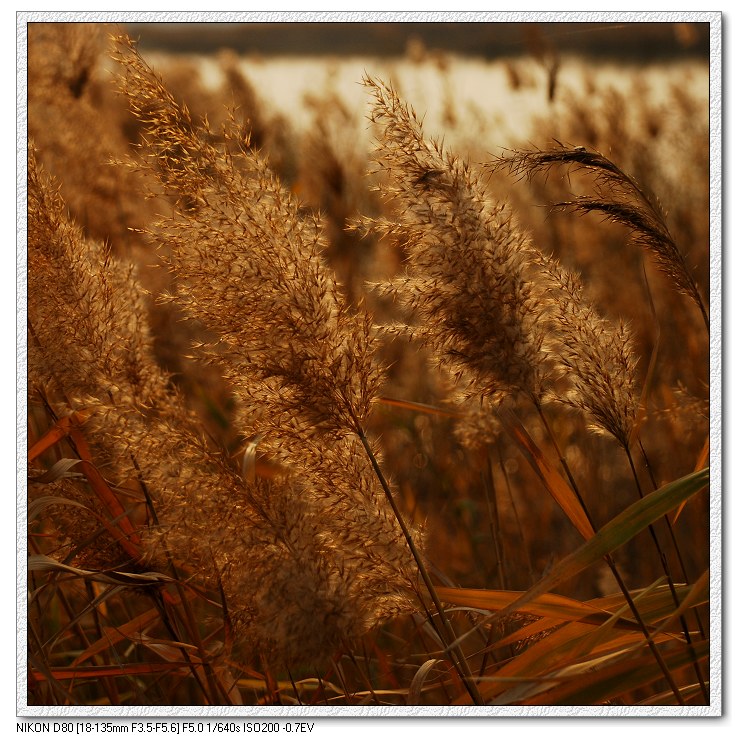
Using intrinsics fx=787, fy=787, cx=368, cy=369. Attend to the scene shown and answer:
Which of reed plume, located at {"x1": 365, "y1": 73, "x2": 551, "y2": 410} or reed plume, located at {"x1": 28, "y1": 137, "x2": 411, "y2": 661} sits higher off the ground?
reed plume, located at {"x1": 365, "y1": 73, "x2": 551, "y2": 410}

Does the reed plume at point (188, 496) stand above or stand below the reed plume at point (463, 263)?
below

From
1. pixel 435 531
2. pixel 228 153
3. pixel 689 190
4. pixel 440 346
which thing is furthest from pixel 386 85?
pixel 435 531

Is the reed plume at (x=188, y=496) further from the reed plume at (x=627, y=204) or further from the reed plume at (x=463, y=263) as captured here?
the reed plume at (x=627, y=204)

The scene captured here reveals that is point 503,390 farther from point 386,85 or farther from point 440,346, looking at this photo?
point 386,85

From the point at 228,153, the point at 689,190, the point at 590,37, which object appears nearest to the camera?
the point at 228,153

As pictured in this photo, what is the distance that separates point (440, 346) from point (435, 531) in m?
1.21

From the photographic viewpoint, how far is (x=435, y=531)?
2236 mm

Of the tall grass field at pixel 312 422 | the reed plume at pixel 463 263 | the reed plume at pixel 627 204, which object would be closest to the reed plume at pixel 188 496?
the tall grass field at pixel 312 422

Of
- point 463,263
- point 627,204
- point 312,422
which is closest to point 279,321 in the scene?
point 312,422

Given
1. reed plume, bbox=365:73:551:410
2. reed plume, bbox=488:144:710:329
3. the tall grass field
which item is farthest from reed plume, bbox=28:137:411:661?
reed plume, bbox=488:144:710:329

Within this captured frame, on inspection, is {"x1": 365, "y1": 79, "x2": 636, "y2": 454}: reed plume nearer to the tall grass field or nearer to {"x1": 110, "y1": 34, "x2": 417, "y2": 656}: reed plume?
the tall grass field

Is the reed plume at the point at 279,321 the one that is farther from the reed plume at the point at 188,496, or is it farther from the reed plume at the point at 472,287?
the reed plume at the point at 472,287

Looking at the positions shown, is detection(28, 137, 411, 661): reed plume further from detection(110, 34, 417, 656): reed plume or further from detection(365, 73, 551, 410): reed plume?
detection(365, 73, 551, 410): reed plume

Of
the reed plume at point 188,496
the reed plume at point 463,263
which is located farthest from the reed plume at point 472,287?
the reed plume at point 188,496
